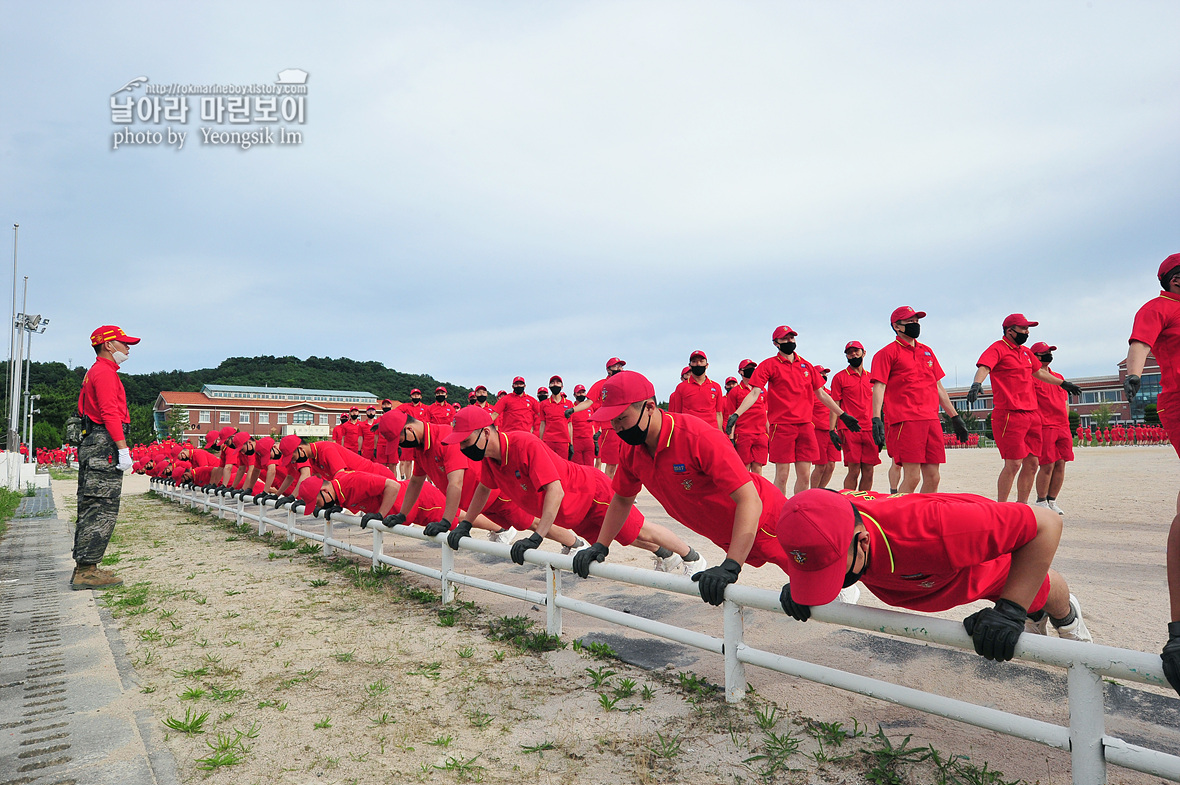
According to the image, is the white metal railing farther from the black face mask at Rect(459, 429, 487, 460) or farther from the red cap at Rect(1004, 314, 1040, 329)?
the red cap at Rect(1004, 314, 1040, 329)

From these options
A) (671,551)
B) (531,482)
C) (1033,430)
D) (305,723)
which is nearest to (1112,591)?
(671,551)

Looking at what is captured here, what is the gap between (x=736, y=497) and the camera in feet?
11.1

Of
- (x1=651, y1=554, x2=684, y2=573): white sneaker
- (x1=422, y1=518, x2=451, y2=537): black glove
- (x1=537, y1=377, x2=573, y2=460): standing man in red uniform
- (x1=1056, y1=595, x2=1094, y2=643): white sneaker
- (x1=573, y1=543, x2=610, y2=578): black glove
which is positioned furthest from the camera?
(x1=537, y1=377, x2=573, y2=460): standing man in red uniform

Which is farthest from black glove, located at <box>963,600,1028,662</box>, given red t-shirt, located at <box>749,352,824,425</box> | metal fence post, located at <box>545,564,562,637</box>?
red t-shirt, located at <box>749,352,824,425</box>

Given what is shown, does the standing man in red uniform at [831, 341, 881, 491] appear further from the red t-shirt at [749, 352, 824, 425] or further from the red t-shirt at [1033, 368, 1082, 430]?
the red t-shirt at [1033, 368, 1082, 430]

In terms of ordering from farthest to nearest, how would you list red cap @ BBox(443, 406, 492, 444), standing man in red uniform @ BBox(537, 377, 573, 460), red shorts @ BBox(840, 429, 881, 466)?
standing man in red uniform @ BBox(537, 377, 573, 460), red shorts @ BBox(840, 429, 881, 466), red cap @ BBox(443, 406, 492, 444)

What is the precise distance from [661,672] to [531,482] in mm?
1803

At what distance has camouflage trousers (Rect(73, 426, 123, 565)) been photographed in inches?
246

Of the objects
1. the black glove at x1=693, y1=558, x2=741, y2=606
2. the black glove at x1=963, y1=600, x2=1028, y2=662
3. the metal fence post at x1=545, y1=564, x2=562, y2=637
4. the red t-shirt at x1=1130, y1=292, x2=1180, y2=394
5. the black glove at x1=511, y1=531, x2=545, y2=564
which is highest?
the red t-shirt at x1=1130, y1=292, x2=1180, y2=394

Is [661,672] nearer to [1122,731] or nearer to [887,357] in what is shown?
[1122,731]

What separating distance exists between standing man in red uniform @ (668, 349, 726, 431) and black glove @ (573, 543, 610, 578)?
22.1 feet

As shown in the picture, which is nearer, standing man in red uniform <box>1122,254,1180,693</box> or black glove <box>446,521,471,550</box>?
standing man in red uniform <box>1122,254,1180,693</box>

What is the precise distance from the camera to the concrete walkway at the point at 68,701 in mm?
2623

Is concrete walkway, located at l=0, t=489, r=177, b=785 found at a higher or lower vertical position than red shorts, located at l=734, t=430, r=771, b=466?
lower
